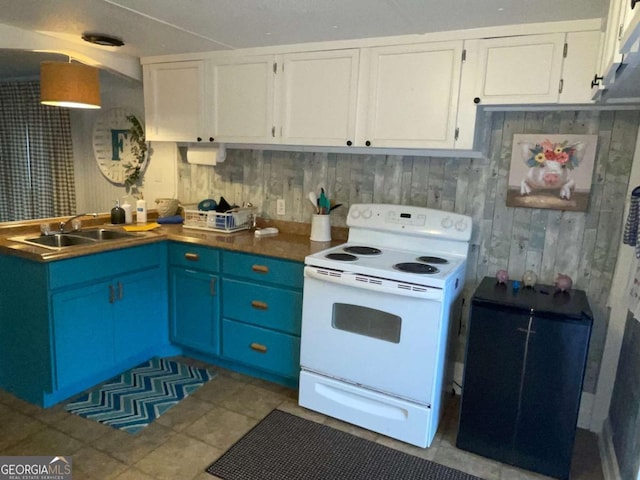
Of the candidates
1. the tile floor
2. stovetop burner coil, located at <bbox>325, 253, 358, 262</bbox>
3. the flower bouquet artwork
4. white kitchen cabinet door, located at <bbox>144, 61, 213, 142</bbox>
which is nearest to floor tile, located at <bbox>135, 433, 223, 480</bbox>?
the tile floor

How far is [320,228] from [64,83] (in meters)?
1.63

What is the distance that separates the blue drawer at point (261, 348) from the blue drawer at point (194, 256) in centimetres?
38

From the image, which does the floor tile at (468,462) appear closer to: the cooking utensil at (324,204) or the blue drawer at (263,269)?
the blue drawer at (263,269)

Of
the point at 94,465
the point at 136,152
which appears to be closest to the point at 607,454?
the point at 94,465

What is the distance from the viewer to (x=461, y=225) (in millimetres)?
2520

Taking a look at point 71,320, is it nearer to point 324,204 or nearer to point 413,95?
point 324,204

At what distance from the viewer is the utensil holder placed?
289 cm

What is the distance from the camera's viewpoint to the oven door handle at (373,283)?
207 cm

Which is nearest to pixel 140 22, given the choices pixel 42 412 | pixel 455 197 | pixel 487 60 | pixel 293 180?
pixel 293 180

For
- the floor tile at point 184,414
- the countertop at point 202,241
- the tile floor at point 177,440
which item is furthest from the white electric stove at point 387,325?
the floor tile at point 184,414

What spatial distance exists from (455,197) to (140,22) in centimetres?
201

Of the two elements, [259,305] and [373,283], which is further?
[259,305]
